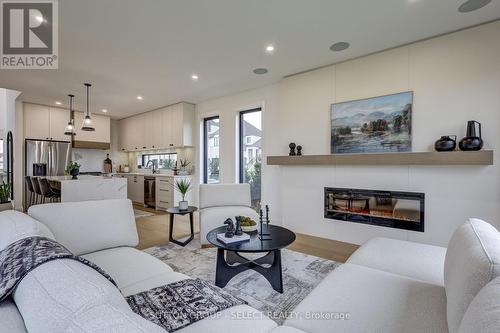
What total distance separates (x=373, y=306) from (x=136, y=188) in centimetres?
670

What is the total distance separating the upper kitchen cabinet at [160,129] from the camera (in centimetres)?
582

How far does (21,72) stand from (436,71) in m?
6.11

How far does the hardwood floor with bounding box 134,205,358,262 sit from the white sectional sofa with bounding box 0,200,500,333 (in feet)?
3.68

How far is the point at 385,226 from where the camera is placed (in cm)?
316

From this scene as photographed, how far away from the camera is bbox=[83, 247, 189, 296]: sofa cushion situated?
52.3 inches

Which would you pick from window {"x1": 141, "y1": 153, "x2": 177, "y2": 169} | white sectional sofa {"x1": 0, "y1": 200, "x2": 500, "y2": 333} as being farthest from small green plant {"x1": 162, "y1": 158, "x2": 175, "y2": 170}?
white sectional sofa {"x1": 0, "y1": 200, "x2": 500, "y2": 333}

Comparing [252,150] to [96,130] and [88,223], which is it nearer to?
[88,223]

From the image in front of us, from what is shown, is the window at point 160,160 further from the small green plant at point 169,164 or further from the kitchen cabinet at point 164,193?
the kitchen cabinet at point 164,193

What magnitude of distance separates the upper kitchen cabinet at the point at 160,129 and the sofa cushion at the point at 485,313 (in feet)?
18.6

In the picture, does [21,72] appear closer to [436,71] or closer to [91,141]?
[91,141]

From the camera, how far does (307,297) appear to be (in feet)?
4.18

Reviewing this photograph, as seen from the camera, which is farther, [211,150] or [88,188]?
[211,150]

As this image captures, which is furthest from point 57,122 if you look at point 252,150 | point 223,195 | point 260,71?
point 260,71

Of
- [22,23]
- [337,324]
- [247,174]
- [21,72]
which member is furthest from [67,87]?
[337,324]
